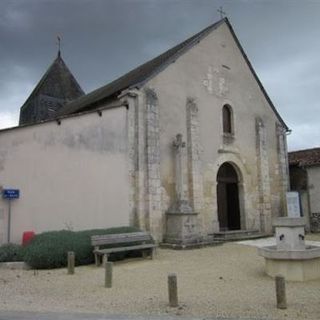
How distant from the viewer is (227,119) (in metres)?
17.3

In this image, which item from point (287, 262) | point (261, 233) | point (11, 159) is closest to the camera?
point (287, 262)

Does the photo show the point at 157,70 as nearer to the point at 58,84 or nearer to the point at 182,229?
the point at 182,229

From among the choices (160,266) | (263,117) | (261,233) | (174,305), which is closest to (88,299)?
(174,305)

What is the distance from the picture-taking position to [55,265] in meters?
9.53

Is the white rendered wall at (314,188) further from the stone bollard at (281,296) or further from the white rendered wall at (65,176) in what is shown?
the stone bollard at (281,296)

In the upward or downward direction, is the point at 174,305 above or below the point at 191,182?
below

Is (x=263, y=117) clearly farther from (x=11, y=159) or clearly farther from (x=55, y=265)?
(x=55, y=265)

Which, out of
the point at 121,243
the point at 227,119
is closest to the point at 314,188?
the point at 227,119

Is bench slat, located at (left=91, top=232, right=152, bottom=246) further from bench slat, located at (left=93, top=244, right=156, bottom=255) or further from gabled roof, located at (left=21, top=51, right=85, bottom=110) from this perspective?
gabled roof, located at (left=21, top=51, right=85, bottom=110)

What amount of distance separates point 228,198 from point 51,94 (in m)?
13.9

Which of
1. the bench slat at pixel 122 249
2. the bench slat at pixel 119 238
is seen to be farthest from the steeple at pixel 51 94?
the bench slat at pixel 122 249

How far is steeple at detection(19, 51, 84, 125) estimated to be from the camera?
81.0 ft

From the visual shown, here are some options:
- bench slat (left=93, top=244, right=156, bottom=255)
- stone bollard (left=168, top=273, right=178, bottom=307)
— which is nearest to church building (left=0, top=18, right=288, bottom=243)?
bench slat (left=93, top=244, right=156, bottom=255)

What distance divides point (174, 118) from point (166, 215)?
356cm
